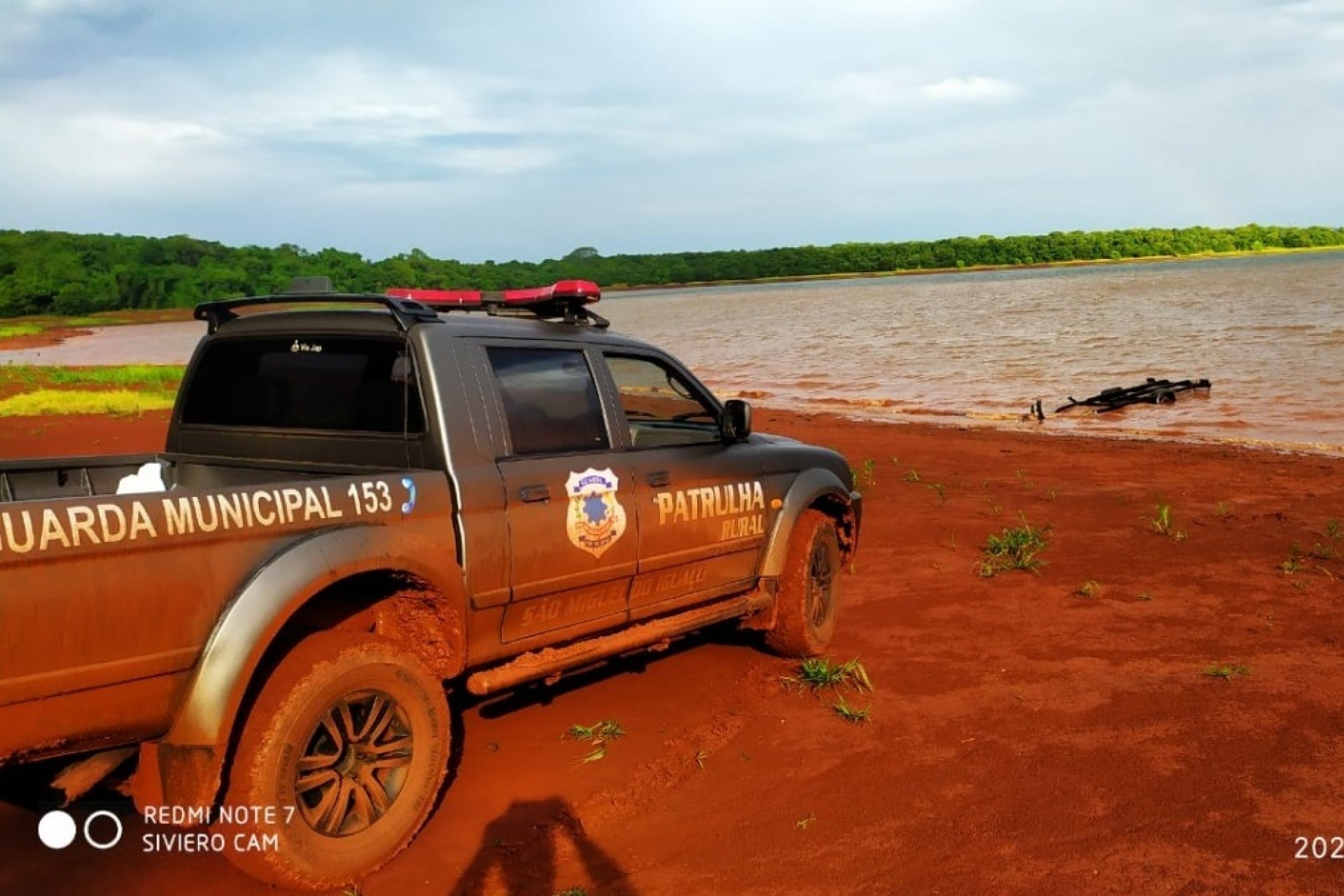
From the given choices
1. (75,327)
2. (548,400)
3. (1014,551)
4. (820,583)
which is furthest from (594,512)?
(75,327)

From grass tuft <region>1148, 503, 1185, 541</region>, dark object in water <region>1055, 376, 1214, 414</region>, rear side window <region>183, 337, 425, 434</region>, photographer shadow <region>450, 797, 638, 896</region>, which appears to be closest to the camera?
photographer shadow <region>450, 797, 638, 896</region>

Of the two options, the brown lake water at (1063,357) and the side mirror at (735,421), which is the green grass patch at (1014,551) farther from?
the brown lake water at (1063,357)

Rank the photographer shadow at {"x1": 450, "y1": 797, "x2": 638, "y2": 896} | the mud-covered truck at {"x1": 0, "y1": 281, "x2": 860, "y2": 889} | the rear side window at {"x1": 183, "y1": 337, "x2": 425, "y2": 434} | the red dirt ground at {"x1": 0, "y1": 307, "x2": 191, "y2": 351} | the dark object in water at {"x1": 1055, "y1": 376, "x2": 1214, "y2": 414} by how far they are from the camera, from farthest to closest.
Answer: the red dirt ground at {"x1": 0, "y1": 307, "x2": 191, "y2": 351}
the dark object in water at {"x1": 1055, "y1": 376, "x2": 1214, "y2": 414}
the rear side window at {"x1": 183, "y1": 337, "x2": 425, "y2": 434}
the photographer shadow at {"x1": 450, "y1": 797, "x2": 638, "y2": 896}
the mud-covered truck at {"x1": 0, "y1": 281, "x2": 860, "y2": 889}

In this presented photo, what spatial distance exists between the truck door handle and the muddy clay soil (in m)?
1.24

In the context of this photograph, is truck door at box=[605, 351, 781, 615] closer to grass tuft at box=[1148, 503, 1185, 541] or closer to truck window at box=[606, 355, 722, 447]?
truck window at box=[606, 355, 722, 447]

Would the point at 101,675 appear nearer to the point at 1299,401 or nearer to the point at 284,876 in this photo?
the point at 284,876

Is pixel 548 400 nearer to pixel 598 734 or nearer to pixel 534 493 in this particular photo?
pixel 534 493

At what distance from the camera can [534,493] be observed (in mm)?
4168

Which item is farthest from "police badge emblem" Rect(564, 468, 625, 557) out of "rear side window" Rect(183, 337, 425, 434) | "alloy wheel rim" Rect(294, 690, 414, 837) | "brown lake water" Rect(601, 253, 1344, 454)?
"brown lake water" Rect(601, 253, 1344, 454)

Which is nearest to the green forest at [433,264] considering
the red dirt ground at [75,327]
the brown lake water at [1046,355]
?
the red dirt ground at [75,327]

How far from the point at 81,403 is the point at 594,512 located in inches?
771

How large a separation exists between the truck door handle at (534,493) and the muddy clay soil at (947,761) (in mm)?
1238

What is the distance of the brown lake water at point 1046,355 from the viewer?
63.7 feet

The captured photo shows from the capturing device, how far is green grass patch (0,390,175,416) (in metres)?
19.5
